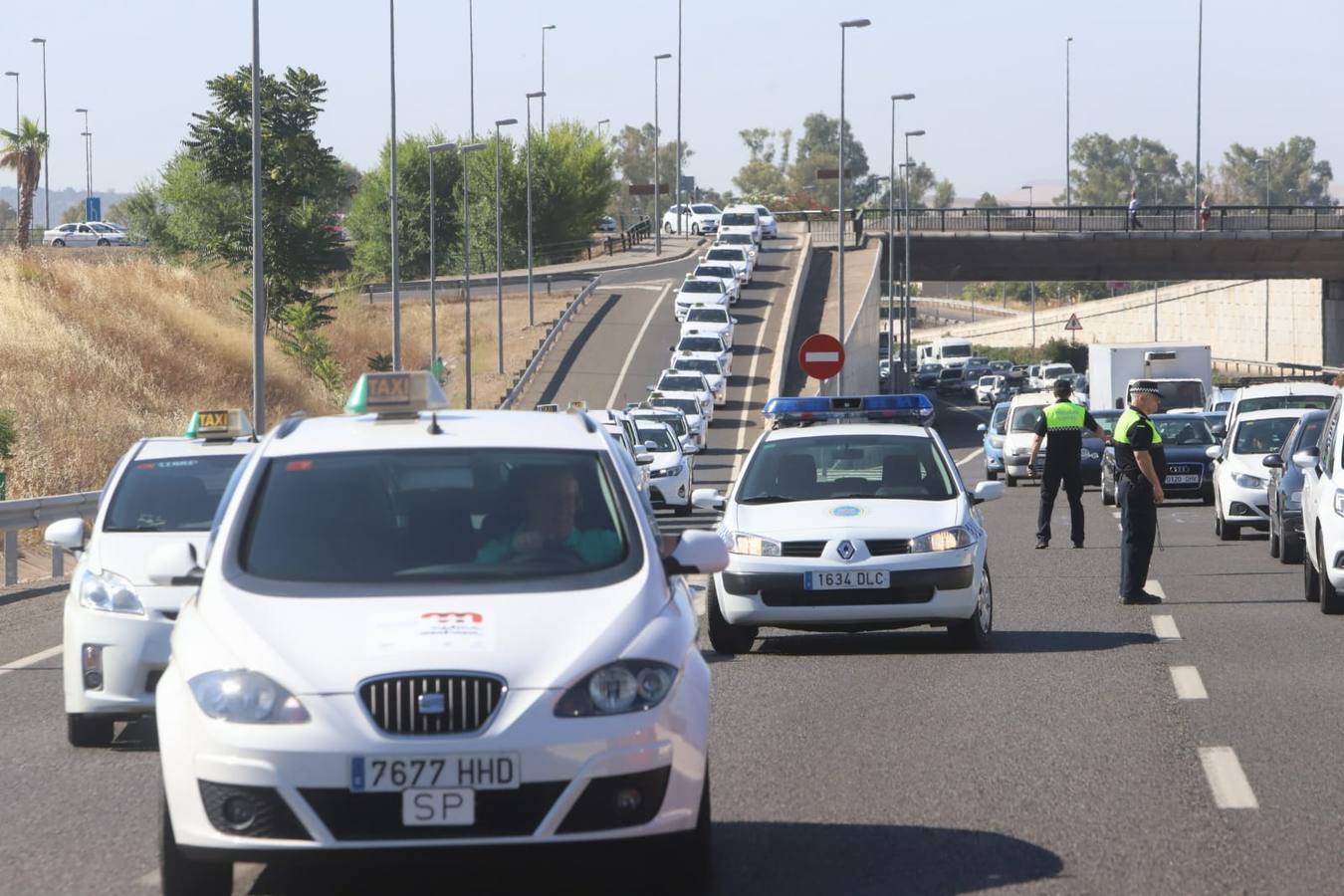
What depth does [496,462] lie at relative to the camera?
7.38m

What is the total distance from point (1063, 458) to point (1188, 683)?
11394 millimetres

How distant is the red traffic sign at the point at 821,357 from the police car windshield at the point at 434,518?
24.9 metres

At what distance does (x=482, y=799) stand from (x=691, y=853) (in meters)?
0.78

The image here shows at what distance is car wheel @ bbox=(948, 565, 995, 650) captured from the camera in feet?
43.7

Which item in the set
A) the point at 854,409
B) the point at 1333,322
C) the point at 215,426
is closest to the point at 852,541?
the point at 854,409

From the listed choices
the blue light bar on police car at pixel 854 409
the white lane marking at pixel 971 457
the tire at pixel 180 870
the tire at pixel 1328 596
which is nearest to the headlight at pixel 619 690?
the tire at pixel 180 870

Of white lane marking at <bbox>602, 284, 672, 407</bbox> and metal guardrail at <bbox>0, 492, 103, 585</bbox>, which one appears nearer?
metal guardrail at <bbox>0, 492, 103, 585</bbox>

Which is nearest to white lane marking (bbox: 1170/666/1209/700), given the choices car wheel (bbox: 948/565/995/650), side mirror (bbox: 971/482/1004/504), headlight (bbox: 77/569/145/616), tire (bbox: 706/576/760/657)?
car wheel (bbox: 948/565/995/650)

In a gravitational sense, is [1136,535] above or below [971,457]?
above

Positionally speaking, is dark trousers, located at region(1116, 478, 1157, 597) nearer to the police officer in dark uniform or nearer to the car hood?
the police officer in dark uniform

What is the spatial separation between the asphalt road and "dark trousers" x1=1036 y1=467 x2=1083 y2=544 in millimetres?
6758

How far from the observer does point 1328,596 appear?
15.2 meters

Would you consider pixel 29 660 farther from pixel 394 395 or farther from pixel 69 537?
pixel 394 395

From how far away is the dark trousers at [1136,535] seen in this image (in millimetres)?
16125
